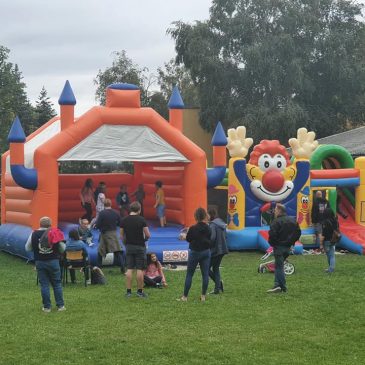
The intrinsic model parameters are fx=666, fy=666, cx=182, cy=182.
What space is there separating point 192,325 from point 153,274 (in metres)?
3.01

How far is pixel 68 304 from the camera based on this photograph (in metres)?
9.28

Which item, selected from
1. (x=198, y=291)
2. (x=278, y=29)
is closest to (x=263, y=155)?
(x=198, y=291)

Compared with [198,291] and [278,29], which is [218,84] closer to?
[278,29]

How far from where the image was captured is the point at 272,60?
1292 inches

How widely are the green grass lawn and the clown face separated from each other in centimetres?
511

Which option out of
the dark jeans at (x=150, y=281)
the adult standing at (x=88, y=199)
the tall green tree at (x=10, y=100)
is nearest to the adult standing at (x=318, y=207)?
the adult standing at (x=88, y=199)

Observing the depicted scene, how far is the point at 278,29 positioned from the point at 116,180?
18630 mm

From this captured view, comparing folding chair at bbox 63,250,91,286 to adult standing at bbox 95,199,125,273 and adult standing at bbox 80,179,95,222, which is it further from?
adult standing at bbox 80,179,95,222

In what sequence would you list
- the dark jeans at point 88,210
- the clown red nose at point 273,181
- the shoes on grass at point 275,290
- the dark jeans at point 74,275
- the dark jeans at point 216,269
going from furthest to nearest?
the clown red nose at point 273,181
the dark jeans at point 88,210
the dark jeans at point 74,275
the shoes on grass at point 275,290
the dark jeans at point 216,269

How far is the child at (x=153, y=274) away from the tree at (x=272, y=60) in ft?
74.6

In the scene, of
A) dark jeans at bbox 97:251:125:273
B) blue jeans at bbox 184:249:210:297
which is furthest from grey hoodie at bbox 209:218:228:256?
dark jeans at bbox 97:251:125:273

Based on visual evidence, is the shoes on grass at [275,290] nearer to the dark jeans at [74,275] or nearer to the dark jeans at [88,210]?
the dark jeans at [74,275]

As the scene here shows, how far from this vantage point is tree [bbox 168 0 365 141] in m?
33.2

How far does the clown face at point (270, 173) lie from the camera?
16.5 metres
